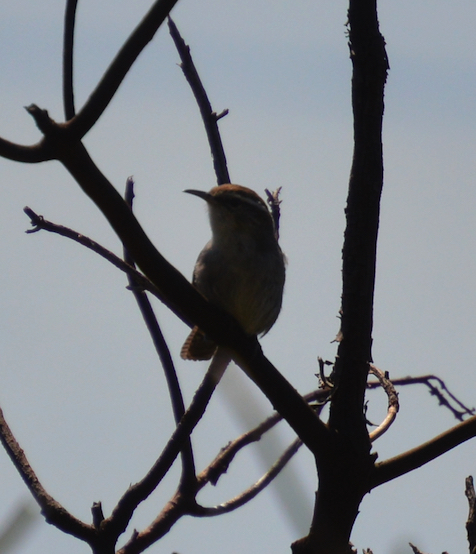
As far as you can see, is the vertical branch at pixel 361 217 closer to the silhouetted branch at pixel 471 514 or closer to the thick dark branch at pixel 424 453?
the thick dark branch at pixel 424 453

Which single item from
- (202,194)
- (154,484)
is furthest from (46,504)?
(202,194)

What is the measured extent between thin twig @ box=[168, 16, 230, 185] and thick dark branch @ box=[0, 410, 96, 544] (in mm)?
2358

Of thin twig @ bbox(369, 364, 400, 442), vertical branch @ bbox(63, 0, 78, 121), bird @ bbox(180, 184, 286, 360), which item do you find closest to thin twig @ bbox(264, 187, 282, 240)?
bird @ bbox(180, 184, 286, 360)

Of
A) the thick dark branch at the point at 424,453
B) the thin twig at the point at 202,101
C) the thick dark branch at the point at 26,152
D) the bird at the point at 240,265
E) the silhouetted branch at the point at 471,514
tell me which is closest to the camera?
the thick dark branch at the point at 26,152

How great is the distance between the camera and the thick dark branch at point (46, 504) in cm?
280

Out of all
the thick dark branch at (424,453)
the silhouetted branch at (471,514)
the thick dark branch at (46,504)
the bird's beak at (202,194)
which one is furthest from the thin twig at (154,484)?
the bird's beak at (202,194)

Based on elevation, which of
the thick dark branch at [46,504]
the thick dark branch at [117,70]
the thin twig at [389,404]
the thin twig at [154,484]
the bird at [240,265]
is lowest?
the thick dark branch at [46,504]

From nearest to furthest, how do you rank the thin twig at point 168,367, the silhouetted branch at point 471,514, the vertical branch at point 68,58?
the vertical branch at point 68,58 < the silhouetted branch at point 471,514 < the thin twig at point 168,367

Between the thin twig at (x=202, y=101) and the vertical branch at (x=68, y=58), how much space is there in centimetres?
193

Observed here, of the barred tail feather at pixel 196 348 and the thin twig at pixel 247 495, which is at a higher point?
the barred tail feather at pixel 196 348

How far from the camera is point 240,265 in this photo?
5020 millimetres

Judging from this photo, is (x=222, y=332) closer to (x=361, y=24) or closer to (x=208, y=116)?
(x=361, y=24)

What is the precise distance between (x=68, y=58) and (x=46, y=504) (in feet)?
5.55

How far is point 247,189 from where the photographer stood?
220 inches
